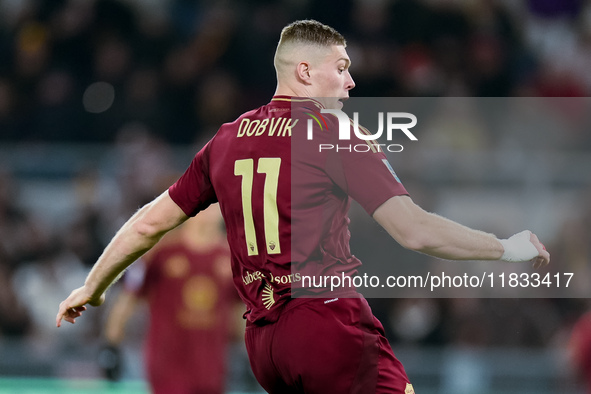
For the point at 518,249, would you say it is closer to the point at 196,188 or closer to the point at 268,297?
the point at 268,297

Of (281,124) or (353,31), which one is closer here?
(281,124)

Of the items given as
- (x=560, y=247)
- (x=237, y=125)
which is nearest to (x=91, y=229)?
(x=560, y=247)

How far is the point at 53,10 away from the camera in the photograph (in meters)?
11.7

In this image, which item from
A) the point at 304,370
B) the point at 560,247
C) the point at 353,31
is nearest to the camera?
the point at 304,370

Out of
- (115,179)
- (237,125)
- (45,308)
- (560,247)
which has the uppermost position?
(237,125)

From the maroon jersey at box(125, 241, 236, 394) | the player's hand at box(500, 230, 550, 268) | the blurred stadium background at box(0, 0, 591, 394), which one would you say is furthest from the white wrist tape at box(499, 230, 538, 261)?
the maroon jersey at box(125, 241, 236, 394)

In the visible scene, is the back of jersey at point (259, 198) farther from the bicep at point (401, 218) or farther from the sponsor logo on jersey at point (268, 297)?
the bicep at point (401, 218)

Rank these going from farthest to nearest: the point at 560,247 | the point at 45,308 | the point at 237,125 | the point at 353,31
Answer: the point at 353,31
the point at 45,308
the point at 560,247
the point at 237,125

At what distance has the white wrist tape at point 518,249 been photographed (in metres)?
3.47

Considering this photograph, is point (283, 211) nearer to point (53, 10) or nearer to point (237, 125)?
point (237, 125)

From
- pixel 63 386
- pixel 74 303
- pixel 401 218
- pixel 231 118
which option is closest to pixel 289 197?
pixel 401 218

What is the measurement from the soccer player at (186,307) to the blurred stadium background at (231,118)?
5.53 feet

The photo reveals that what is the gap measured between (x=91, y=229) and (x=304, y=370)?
263 inches

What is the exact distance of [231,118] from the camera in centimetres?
1084
